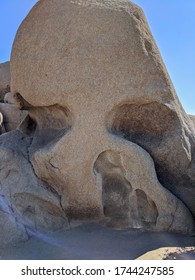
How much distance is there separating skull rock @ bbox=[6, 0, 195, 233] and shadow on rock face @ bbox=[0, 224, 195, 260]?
0.12 metres

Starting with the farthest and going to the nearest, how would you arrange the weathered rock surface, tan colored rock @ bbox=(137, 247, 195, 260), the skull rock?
the weathered rock surface < the skull rock < tan colored rock @ bbox=(137, 247, 195, 260)

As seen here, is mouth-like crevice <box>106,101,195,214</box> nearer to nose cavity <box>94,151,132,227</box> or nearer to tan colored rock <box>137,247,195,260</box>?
nose cavity <box>94,151,132,227</box>

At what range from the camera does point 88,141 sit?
9.82 feet

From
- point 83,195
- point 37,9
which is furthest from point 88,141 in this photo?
point 37,9

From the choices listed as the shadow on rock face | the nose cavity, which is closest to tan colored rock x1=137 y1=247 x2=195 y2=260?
the shadow on rock face

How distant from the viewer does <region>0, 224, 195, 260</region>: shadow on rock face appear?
2.70 metres

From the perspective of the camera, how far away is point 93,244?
9.32 feet

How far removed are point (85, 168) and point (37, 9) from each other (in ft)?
4.78

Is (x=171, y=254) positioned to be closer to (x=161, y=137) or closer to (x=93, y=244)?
(x=93, y=244)

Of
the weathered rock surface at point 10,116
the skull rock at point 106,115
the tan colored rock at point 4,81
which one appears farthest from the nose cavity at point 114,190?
the tan colored rock at point 4,81

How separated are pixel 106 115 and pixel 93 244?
3.30 ft

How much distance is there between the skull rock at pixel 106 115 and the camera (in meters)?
3.00

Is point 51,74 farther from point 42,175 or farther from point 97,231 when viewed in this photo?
point 97,231

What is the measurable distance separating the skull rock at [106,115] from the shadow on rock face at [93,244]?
0.39 feet
